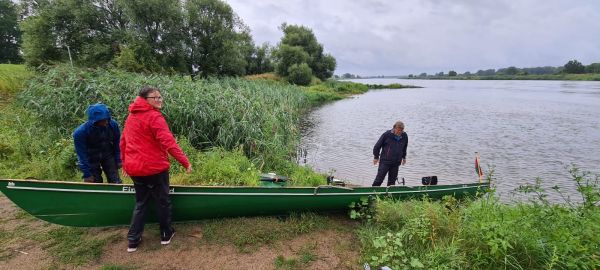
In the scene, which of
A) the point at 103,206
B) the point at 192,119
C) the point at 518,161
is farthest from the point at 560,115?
the point at 103,206

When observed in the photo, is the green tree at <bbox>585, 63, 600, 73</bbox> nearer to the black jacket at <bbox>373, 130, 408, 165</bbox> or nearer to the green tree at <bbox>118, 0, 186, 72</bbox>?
the green tree at <bbox>118, 0, 186, 72</bbox>

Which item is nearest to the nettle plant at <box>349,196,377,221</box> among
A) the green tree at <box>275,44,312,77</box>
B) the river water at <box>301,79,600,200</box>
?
the river water at <box>301,79,600,200</box>

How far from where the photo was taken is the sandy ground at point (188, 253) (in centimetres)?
371

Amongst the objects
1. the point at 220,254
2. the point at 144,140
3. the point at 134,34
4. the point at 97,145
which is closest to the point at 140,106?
the point at 144,140

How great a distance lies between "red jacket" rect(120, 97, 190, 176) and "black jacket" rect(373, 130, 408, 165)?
4.27 metres

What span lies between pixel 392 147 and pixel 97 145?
5104mm

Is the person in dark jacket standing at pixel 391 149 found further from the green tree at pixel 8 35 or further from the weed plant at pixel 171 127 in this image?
the green tree at pixel 8 35

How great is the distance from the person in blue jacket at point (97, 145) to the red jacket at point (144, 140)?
1030mm

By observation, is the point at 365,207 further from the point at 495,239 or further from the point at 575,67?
the point at 575,67

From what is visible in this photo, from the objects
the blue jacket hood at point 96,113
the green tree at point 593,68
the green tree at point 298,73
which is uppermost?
the green tree at point 593,68

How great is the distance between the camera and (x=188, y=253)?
3.98 m

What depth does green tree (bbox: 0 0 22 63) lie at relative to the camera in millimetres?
34031

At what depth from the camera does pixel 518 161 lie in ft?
36.3

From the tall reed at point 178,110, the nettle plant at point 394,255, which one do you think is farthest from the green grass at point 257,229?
the tall reed at point 178,110
